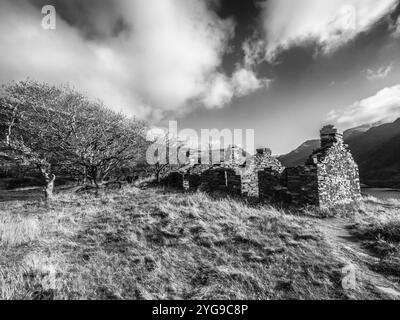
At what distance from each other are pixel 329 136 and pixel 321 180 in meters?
2.97

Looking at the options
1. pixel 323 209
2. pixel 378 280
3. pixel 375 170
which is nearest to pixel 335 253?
pixel 378 280

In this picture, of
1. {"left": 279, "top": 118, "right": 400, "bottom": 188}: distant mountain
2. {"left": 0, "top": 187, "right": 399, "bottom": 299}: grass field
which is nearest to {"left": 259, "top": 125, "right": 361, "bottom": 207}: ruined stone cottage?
{"left": 0, "top": 187, "right": 399, "bottom": 299}: grass field

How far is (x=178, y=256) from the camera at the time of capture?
16.8 ft

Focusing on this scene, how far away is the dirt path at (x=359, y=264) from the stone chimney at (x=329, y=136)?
4.66m

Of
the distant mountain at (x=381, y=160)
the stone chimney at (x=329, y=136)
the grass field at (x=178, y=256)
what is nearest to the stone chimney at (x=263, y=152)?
the stone chimney at (x=329, y=136)

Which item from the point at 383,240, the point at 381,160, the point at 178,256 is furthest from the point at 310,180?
the point at 381,160

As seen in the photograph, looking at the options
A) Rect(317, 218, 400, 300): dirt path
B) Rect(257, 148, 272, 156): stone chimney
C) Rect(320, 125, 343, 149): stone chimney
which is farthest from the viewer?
Rect(257, 148, 272, 156): stone chimney

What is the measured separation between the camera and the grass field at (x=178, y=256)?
3814mm

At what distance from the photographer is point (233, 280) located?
4.14 metres

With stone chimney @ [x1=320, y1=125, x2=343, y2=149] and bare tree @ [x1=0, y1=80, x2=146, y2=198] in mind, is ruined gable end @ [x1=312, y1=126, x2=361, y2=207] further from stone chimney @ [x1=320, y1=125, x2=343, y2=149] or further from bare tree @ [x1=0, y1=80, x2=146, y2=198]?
bare tree @ [x1=0, y1=80, x2=146, y2=198]

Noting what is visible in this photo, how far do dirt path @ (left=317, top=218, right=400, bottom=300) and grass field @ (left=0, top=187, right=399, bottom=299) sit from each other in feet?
0.14

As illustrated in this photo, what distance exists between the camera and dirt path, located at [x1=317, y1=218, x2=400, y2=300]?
3705 millimetres

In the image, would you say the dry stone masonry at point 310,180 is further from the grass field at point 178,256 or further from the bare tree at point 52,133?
the bare tree at point 52,133

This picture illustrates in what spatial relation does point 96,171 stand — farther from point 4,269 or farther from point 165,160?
point 4,269
